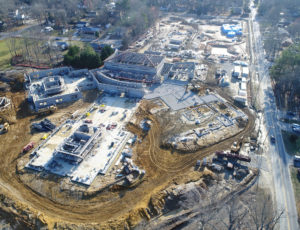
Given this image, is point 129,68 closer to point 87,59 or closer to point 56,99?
point 87,59

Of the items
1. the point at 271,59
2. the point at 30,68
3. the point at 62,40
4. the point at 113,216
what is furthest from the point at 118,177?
the point at 62,40

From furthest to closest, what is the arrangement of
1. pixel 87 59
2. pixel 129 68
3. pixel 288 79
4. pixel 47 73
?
pixel 87 59 → pixel 47 73 → pixel 129 68 → pixel 288 79

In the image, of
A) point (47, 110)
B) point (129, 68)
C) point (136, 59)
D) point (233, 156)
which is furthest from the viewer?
point (136, 59)

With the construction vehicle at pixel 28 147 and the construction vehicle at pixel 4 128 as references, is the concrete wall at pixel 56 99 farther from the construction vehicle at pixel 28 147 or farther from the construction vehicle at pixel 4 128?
the construction vehicle at pixel 28 147

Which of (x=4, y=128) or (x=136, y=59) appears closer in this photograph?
(x=4, y=128)

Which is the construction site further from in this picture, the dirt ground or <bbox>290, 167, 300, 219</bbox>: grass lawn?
<bbox>290, 167, 300, 219</bbox>: grass lawn

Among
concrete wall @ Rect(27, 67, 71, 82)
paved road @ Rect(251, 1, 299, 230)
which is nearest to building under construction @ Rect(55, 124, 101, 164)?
concrete wall @ Rect(27, 67, 71, 82)

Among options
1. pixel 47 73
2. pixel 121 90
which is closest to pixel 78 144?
pixel 121 90

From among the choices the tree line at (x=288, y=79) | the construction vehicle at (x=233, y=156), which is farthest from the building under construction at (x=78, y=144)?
the tree line at (x=288, y=79)
